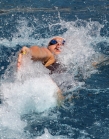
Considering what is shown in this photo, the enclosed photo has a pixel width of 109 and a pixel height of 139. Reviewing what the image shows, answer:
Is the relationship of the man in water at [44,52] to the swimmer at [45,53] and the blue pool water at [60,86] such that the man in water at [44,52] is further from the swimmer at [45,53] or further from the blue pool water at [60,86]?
the blue pool water at [60,86]

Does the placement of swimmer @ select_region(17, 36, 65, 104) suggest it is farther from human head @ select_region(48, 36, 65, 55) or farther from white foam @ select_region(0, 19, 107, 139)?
white foam @ select_region(0, 19, 107, 139)

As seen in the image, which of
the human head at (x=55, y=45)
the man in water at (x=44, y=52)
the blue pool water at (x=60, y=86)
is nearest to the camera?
the blue pool water at (x=60, y=86)

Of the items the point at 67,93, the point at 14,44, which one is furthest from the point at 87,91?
the point at 14,44

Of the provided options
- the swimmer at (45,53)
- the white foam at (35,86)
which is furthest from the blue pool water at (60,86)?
the swimmer at (45,53)

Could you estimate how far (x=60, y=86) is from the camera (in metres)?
7.16

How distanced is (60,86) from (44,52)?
2.29 feet

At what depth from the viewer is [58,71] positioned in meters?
7.40

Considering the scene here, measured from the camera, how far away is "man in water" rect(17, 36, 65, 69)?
20.5ft

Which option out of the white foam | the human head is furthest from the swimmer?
the white foam

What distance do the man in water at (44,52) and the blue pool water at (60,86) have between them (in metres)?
0.15

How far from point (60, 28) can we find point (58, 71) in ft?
11.7

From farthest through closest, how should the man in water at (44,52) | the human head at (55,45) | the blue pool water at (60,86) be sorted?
the human head at (55,45) → the man in water at (44,52) → the blue pool water at (60,86)

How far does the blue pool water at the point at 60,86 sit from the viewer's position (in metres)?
6.10

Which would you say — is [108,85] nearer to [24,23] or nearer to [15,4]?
[24,23]
